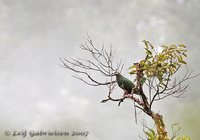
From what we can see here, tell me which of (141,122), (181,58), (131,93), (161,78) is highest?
(181,58)

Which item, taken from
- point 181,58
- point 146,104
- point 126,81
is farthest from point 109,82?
point 181,58

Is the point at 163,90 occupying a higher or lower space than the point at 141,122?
higher

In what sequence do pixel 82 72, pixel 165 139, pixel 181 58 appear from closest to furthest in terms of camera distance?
pixel 165 139 → pixel 82 72 → pixel 181 58

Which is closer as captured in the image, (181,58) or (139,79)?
(139,79)

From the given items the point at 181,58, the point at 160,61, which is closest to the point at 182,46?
the point at 181,58

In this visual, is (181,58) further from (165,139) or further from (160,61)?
(165,139)

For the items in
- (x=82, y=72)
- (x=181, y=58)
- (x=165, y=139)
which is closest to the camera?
(x=165, y=139)

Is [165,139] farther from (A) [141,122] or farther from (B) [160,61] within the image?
(B) [160,61]
